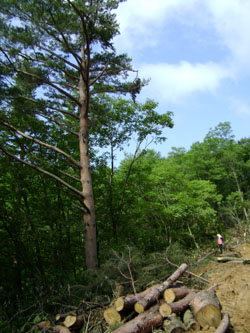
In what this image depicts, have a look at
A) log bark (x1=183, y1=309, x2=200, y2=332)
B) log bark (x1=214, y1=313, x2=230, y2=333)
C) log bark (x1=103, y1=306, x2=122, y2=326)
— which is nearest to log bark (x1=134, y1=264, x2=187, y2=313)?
log bark (x1=103, y1=306, x2=122, y2=326)

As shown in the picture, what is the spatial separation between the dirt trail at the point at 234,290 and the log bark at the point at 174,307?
2.10 feet

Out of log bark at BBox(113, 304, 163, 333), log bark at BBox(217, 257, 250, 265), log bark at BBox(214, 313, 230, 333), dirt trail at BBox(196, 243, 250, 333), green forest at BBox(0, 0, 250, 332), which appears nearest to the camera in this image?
log bark at BBox(214, 313, 230, 333)

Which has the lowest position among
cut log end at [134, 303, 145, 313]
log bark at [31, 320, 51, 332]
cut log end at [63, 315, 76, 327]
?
log bark at [31, 320, 51, 332]

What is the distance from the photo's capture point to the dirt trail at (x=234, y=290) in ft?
13.8

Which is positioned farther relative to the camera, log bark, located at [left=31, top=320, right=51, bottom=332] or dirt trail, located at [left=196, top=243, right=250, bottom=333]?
log bark, located at [left=31, top=320, right=51, bottom=332]

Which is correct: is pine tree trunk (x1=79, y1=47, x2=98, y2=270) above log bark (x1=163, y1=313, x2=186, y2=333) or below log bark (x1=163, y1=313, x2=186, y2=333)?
above

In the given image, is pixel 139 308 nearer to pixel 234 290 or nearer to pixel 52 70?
pixel 234 290

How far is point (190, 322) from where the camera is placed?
4.09 meters

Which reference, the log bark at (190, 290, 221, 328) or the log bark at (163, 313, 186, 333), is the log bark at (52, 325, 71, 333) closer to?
the log bark at (163, 313, 186, 333)

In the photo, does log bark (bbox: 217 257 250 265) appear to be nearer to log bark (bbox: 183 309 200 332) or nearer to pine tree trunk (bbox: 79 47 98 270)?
log bark (bbox: 183 309 200 332)

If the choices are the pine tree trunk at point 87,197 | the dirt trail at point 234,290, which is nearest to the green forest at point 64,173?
the pine tree trunk at point 87,197

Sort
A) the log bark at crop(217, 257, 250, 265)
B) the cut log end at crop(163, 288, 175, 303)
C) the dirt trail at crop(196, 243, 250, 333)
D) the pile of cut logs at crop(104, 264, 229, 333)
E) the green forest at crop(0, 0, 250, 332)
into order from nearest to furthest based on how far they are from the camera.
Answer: the pile of cut logs at crop(104, 264, 229, 333) < the dirt trail at crop(196, 243, 250, 333) < the cut log end at crop(163, 288, 175, 303) < the green forest at crop(0, 0, 250, 332) < the log bark at crop(217, 257, 250, 265)

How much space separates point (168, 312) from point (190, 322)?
1.29 feet

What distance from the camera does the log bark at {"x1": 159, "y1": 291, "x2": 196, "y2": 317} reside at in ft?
14.0
